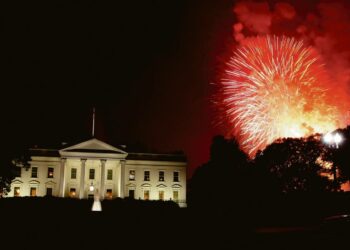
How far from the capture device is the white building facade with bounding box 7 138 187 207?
212 feet

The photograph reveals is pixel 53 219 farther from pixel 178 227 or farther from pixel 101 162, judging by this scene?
pixel 101 162

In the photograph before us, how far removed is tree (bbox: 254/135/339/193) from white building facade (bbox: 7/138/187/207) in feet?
46.2

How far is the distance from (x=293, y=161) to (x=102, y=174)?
28220 millimetres

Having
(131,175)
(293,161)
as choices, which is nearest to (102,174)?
(131,175)

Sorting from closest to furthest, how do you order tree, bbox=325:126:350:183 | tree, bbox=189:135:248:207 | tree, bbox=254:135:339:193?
tree, bbox=189:135:248:207 < tree, bbox=325:126:350:183 < tree, bbox=254:135:339:193

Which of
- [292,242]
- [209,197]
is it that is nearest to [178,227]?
[292,242]

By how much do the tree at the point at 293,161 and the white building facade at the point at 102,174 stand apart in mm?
14088

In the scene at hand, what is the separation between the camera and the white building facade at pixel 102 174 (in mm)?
64688

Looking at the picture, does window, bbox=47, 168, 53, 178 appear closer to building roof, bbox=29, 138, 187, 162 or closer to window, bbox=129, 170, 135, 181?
building roof, bbox=29, 138, 187, 162

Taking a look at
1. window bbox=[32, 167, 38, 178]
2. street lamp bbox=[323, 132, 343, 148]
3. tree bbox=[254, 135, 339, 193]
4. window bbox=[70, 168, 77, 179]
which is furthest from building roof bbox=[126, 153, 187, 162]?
street lamp bbox=[323, 132, 343, 148]

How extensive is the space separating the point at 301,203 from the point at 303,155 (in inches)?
1021

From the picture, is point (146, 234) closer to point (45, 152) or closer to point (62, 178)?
point (62, 178)

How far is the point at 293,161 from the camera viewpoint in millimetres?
61906

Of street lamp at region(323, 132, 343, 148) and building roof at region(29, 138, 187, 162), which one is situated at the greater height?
building roof at region(29, 138, 187, 162)
